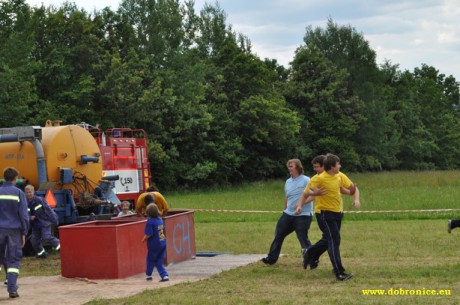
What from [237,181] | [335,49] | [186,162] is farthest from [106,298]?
[335,49]

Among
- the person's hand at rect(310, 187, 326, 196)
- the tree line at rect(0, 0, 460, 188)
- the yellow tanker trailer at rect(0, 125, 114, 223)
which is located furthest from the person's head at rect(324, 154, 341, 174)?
the tree line at rect(0, 0, 460, 188)

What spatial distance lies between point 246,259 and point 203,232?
6994 mm

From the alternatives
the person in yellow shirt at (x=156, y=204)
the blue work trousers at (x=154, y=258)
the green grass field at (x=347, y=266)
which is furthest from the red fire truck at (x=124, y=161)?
the blue work trousers at (x=154, y=258)

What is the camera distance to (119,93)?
46.6 m

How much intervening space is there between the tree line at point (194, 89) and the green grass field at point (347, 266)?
2009 cm

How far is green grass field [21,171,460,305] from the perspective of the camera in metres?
9.59

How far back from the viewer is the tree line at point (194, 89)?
45.1m

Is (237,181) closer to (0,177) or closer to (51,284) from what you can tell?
(0,177)

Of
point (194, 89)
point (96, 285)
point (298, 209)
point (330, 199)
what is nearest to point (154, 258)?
point (96, 285)

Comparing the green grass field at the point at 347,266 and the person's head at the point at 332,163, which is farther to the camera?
the person's head at the point at 332,163

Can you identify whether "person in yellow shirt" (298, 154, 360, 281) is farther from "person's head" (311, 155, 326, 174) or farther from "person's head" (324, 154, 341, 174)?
"person's head" (311, 155, 326, 174)

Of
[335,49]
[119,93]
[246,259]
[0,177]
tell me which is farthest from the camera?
[335,49]

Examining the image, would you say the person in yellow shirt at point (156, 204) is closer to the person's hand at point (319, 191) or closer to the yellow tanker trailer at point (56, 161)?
the yellow tanker trailer at point (56, 161)

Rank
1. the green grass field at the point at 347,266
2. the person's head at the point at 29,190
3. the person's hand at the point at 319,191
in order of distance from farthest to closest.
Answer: the person's head at the point at 29,190, the person's hand at the point at 319,191, the green grass field at the point at 347,266
